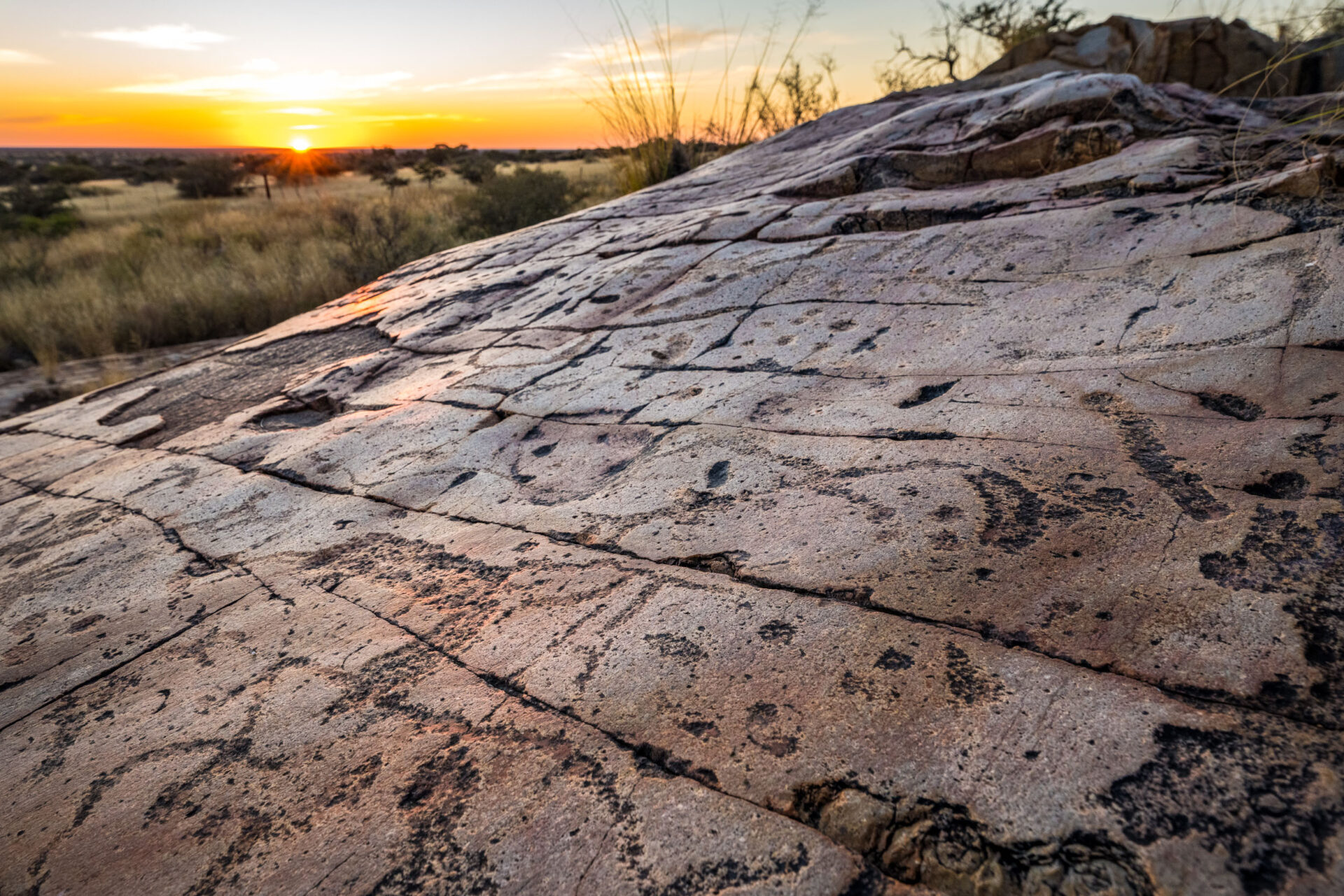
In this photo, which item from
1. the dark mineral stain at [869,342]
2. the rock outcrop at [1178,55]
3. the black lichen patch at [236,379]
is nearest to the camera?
the dark mineral stain at [869,342]

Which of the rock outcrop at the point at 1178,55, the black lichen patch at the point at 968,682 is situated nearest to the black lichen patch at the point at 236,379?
the black lichen patch at the point at 968,682

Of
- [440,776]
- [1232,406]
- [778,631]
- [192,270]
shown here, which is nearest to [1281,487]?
[1232,406]

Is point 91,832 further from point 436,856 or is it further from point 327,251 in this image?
point 327,251

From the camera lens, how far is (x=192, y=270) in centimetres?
804

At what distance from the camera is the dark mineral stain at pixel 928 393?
1.80 m

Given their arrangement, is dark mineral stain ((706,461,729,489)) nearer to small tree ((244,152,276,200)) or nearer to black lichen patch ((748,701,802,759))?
black lichen patch ((748,701,802,759))

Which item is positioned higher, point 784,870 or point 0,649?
point 784,870

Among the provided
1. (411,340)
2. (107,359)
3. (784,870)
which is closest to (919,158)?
(411,340)

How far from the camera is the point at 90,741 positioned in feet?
4.19

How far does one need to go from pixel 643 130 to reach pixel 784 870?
6663 millimetres

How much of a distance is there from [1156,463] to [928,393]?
0.54 metres

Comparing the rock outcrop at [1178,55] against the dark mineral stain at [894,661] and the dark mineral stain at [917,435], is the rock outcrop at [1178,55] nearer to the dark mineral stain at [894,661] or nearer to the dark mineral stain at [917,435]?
the dark mineral stain at [917,435]

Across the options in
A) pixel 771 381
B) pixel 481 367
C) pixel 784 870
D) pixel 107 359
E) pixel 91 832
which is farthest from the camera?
pixel 107 359

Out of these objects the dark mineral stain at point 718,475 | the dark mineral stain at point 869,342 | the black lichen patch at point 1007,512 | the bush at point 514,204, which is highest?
the bush at point 514,204
